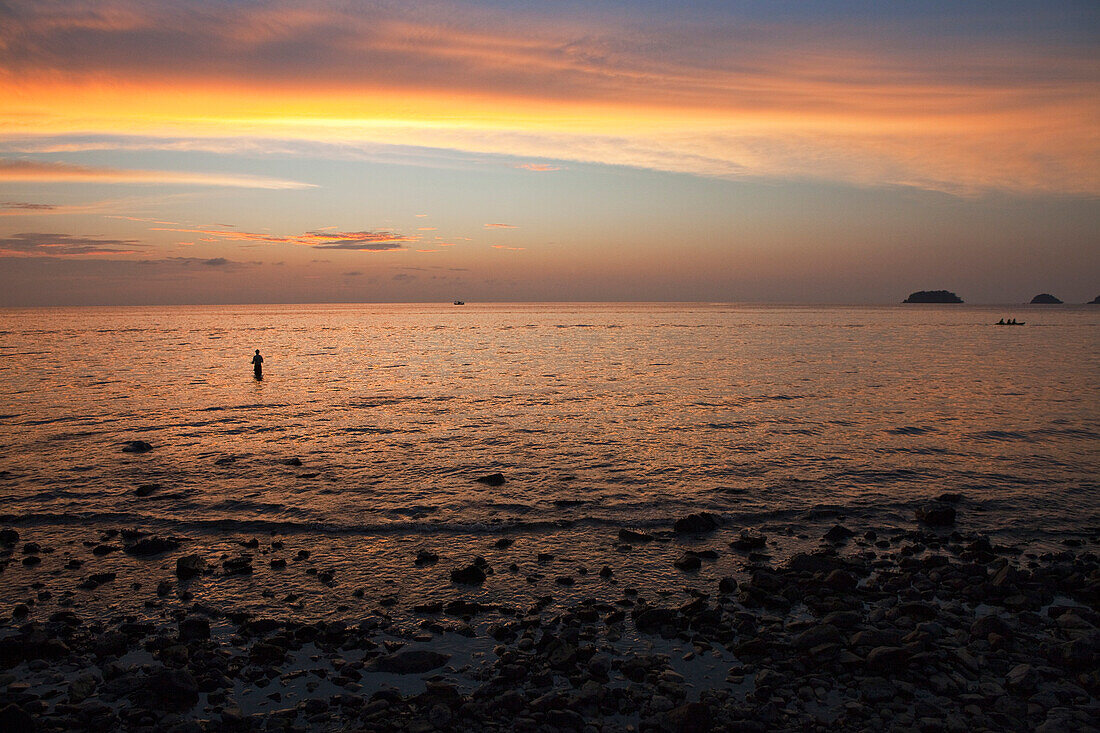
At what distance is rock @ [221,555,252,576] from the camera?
50.7 ft

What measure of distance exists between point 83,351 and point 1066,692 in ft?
363

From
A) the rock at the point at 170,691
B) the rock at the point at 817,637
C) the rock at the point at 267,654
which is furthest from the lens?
the rock at the point at 817,637

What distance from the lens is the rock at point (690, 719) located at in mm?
9203

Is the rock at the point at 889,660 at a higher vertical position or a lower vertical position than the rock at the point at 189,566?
higher

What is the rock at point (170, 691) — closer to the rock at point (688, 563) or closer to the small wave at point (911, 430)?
the rock at point (688, 563)

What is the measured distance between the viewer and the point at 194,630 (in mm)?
12250

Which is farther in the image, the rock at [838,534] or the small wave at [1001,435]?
the small wave at [1001,435]

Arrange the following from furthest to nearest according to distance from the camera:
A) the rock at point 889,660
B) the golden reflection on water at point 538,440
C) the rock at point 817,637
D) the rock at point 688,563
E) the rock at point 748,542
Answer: the golden reflection on water at point 538,440
the rock at point 748,542
the rock at point 688,563
the rock at point 817,637
the rock at point 889,660

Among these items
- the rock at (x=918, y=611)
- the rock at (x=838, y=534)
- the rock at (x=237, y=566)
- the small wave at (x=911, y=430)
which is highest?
the small wave at (x=911, y=430)

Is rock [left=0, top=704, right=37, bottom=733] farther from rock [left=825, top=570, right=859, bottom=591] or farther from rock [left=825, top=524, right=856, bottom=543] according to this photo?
rock [left=825, top=524, right=856, bottom=543]

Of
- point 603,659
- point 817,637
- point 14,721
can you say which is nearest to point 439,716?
point 603,659

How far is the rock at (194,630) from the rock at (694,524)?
12.5 meters

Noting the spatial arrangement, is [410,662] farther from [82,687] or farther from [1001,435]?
[1001,435]

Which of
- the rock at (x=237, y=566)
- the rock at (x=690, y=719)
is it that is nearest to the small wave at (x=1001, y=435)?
the rock at (x=690, y=719)
